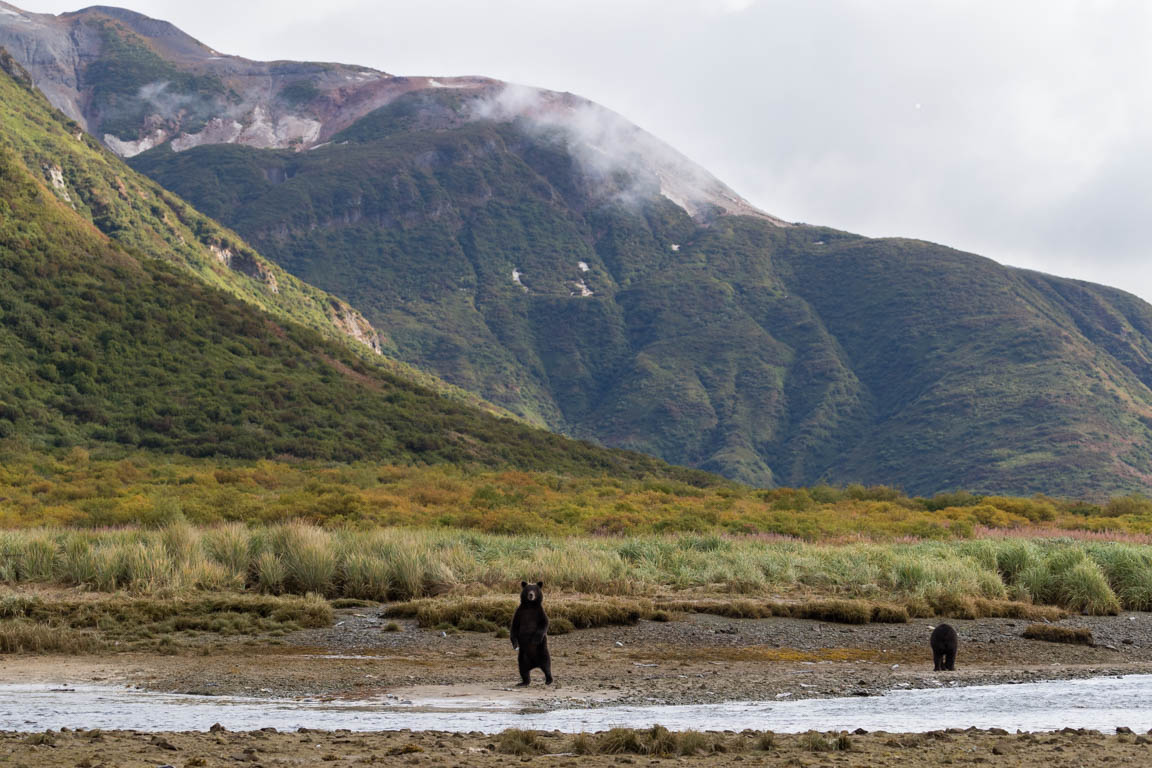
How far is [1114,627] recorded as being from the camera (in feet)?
63.4

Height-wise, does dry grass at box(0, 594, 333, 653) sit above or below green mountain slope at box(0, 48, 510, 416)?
below

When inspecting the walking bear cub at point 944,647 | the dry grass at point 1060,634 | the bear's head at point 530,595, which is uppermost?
the bear's head at point 530,595

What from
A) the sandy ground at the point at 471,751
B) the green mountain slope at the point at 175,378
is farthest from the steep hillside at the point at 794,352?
the sandy ground at the point at 471,751

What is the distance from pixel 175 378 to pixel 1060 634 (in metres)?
A: 55.6

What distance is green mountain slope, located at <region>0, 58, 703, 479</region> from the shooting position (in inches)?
2298

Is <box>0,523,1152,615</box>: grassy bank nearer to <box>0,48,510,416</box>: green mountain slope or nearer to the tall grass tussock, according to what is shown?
the tall grass tussock

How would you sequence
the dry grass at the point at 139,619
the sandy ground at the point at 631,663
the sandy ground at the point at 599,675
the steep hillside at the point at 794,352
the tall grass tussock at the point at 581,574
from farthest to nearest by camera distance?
the steep hillside at the point at 794,352, the tall grass tussock at the point at 581,574, the dry grass at the point at 139,619, the sandy ground at the point at 631,663, the sandy ground at the point at 599,675

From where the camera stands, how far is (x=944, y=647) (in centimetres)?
1442

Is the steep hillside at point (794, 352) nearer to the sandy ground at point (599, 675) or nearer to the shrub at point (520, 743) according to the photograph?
the sandy ground at point (599, 675)

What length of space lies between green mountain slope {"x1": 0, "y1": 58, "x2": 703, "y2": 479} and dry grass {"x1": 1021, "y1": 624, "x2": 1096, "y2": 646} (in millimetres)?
46529

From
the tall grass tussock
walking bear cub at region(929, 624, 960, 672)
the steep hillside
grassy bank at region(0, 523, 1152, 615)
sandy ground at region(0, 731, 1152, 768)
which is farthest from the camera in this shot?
the steep hillside

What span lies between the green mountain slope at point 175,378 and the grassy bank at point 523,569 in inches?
1362

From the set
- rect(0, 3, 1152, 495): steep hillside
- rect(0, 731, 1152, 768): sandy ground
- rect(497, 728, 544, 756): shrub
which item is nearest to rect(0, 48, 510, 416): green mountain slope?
rect(0, 3, 1152, 495): steep hillside

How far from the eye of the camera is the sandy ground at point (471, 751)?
8.01 metres
